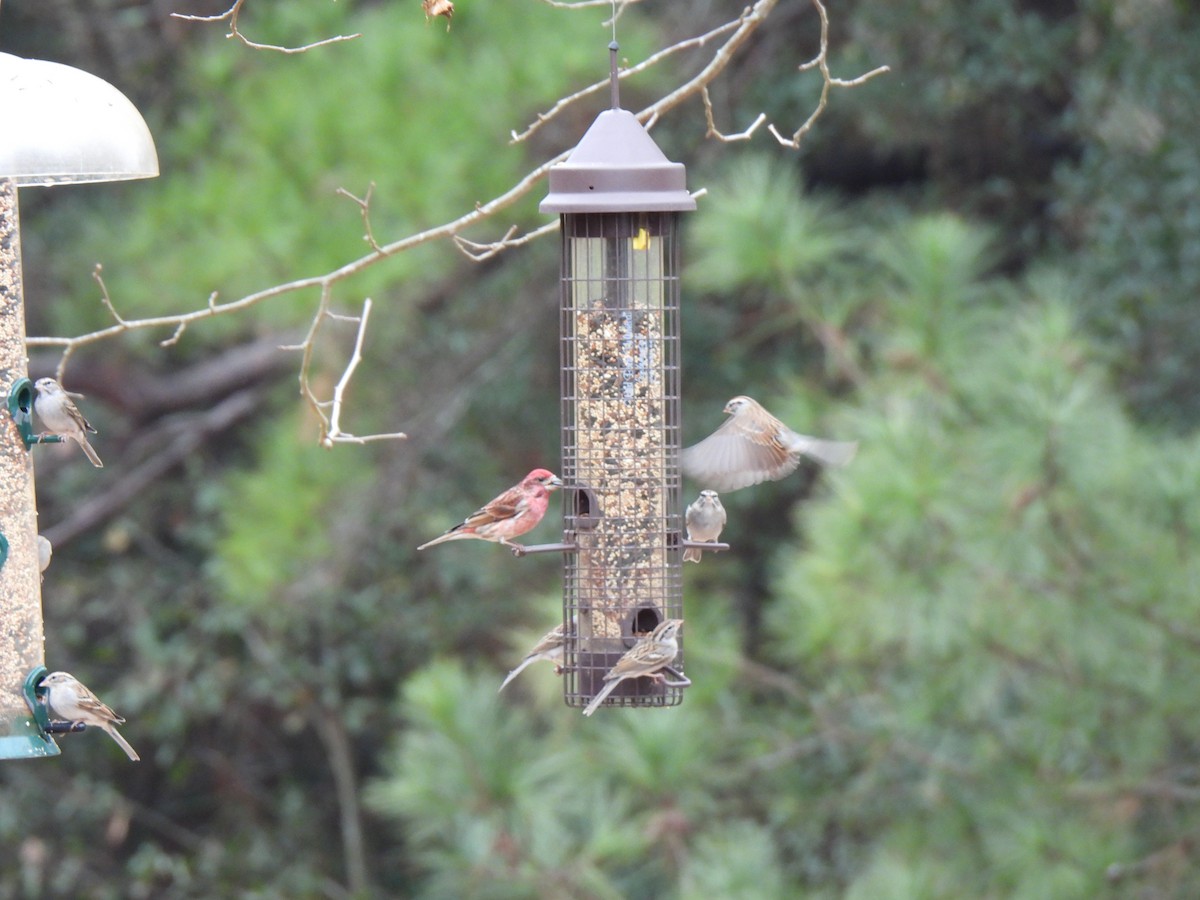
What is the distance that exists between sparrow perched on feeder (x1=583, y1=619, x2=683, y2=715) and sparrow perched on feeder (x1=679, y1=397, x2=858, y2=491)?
0.69 m

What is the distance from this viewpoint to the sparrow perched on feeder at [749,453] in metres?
5.29

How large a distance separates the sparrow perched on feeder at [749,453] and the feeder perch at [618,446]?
0.81ft

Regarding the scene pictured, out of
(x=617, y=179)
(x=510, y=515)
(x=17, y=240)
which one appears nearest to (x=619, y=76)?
(x=617, y=179)

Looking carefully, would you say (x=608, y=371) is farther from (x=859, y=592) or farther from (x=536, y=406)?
(x=536, y=406)

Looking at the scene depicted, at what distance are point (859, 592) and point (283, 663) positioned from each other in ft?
15.8

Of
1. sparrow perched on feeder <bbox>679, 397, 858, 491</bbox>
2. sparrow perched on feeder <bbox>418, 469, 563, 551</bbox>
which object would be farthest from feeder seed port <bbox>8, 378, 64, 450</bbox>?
sparrow perched on feeder <bbox>679, 397, 858, 491</bbox>

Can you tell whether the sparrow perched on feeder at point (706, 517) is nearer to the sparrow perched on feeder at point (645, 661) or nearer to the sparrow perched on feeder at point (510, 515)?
the sparrow perched on feeder at point (510, 515)

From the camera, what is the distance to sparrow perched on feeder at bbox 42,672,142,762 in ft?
15.4

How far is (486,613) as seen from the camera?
10.1 metres

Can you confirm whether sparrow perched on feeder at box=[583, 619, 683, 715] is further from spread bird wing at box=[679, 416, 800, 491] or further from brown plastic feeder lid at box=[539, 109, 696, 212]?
brown plastic feeder lid at box=[539, 109, 696, 212]

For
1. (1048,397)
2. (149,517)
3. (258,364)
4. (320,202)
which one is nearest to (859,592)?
(1048,397)

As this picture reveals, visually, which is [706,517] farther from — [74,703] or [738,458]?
[74,703]

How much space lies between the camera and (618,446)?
4988mm

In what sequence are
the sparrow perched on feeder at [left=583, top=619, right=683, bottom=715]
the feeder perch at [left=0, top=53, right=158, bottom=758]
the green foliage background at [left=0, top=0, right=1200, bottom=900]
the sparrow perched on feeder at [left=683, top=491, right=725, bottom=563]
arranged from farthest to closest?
the green foliage background at [left=0, top=0, right=1200, bottom=900] < the sparrow perched on feeder at [left=683, top=491, right=725, bottom=563] < the sparrow perched on feeder at [left=583, top=619, right=683, bottom=715] < the feeder perch at [left=0, top=53, right=158, bottom=758]
